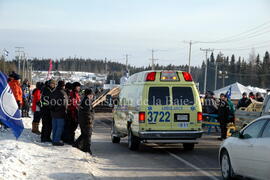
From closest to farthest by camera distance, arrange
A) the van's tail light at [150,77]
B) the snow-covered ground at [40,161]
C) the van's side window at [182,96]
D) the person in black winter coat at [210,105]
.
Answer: the snow-covered ground at [40,161]
the van's side window at [182,96]
the van's tail light at [150,77]
the person in black winter coat at [210,105]

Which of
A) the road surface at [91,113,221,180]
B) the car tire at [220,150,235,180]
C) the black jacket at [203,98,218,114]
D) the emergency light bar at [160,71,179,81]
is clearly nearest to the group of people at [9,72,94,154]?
the road surface at [91,113,221,180]

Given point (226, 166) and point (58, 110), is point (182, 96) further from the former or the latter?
point (226, 166)

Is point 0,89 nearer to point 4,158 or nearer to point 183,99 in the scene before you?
point 4,158

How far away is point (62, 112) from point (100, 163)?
2455 mm

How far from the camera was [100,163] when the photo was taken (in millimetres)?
11094

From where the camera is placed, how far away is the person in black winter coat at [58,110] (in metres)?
12.6

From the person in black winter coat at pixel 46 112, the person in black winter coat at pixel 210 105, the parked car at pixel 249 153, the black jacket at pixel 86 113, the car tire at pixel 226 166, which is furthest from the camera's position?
the person in black winter coat at pixel 210 105

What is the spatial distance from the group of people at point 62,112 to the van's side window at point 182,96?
8.38 ft

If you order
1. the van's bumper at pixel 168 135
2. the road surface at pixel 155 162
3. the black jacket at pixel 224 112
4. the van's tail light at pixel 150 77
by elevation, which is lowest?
the road surface at pixel 155 162

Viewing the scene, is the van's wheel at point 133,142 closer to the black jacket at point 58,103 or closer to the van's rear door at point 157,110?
the van's rear door at point 157,110

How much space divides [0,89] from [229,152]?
18.4 feet

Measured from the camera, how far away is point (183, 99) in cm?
1278

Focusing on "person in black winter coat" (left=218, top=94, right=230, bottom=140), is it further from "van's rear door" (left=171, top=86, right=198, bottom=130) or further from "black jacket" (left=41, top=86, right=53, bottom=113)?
"black jacket" (left=41, top=86, right=53, bottom=113)

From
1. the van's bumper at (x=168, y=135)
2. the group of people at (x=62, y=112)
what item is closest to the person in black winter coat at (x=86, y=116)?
the group of people at (x=62, y=112)
